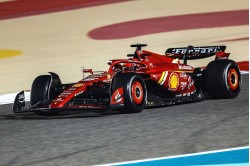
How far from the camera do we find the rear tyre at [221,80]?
423 inches

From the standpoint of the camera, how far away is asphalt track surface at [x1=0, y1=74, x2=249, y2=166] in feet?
22.5

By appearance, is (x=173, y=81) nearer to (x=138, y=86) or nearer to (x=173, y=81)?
(x=173, y=81)

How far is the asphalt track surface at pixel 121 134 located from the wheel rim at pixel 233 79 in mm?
449

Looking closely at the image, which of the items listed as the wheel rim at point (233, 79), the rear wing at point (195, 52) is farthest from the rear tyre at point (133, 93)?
the rear wing at point (195, 52)

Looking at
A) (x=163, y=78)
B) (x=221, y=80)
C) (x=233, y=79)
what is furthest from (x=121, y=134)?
(x=233, y=79)

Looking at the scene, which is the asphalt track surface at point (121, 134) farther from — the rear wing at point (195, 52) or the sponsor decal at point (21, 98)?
the rear wing at point (195, 52)

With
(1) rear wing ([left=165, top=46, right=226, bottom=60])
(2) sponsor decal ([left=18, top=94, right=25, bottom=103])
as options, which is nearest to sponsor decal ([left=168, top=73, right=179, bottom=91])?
(1) rear wing ([left=165, top=46, right=226, bottom=60])

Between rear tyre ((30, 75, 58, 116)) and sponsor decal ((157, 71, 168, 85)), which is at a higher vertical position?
sponsor decal ((157, 71, 168, 85))

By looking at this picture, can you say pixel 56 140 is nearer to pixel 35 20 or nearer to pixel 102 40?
pixel 102 40

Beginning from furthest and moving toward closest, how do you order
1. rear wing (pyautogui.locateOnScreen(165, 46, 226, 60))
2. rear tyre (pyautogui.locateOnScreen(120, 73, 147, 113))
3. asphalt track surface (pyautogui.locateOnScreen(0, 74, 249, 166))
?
rear wing (pyautogui.locateOnScreen(165, 46, 226, 60)), rear tyre (pyautogui.locateOnScreen(120, 73, 147, 113)), asphalt track surface (pyautogui.locateOnScreen(0, 74, 249, 166))

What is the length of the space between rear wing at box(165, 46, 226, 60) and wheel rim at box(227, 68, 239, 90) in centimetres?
63

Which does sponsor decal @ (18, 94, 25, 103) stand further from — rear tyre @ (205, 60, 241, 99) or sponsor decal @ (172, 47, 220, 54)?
sponsor decal @ (172, 47, 220, 54)

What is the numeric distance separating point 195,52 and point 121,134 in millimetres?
3993

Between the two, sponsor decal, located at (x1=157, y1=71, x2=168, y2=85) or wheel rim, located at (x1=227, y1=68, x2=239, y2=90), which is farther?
wheel rim, located at (x1=227, y1=68, x2=239, y2=90)
